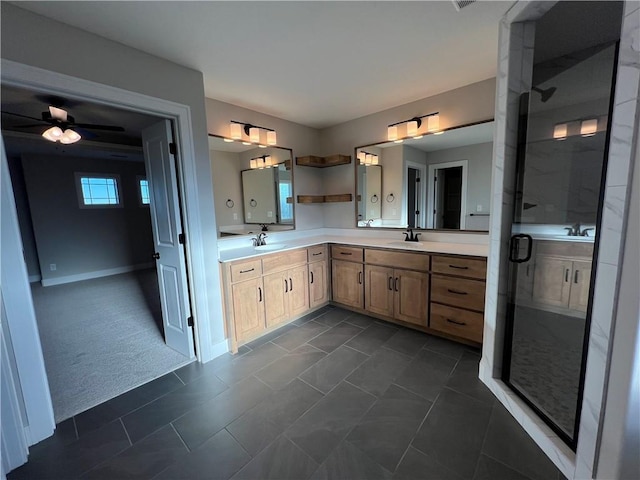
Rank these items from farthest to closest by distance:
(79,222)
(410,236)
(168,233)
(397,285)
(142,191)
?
1. (142,191)
2. (79,222)
3. (410,236)
4. (397,285)
5. (168,233)

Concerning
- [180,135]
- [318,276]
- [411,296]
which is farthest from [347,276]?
[180,135]

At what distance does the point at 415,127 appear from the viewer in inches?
117

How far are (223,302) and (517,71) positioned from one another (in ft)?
9.33

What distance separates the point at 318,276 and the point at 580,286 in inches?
91.7

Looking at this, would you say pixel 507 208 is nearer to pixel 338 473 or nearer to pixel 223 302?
pixel 338 473

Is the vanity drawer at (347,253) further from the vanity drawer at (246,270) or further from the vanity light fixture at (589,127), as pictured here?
the vanity light fixture at (589,127)

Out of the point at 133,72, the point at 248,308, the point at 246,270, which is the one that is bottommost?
the point at 248,308

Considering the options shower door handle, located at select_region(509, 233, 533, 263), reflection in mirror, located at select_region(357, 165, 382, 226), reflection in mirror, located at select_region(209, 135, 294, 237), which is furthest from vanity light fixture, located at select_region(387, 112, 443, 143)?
shower door handle, located at select_region(509, 233, 533, 263)

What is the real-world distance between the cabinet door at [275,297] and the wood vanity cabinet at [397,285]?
0.94 m

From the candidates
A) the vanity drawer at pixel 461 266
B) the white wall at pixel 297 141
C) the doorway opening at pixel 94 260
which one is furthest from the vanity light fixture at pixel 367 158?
the doorway opening at pixel 94 260

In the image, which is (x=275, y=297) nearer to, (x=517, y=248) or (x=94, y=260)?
(x=517, y=248)

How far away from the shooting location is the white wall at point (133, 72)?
4.92ft

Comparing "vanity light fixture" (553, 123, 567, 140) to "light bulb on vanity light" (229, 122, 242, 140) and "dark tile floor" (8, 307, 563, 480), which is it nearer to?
"dark tile floor" (8, 307, 563, 480)

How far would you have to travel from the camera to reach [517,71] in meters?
1.70
